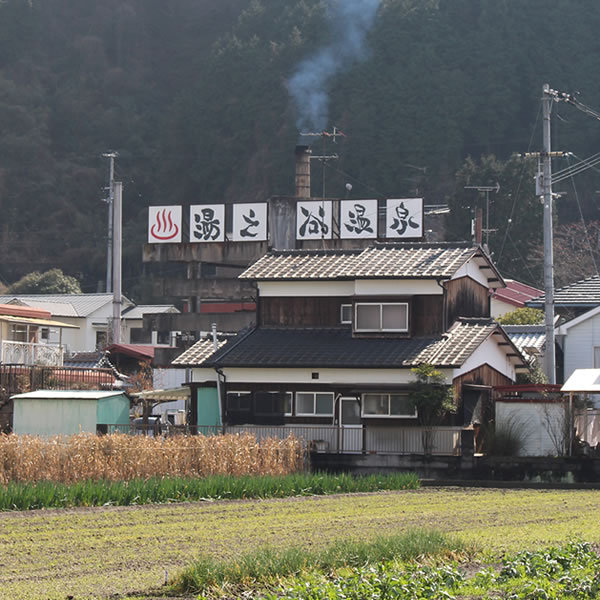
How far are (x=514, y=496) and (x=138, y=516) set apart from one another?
31.3 ft

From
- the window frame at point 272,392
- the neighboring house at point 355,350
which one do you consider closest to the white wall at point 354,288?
the neighboring house at point 355,350

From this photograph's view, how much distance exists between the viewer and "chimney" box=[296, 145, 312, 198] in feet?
206

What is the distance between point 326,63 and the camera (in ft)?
300

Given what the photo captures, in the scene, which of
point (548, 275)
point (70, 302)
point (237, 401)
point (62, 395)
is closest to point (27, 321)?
point (62, 395)

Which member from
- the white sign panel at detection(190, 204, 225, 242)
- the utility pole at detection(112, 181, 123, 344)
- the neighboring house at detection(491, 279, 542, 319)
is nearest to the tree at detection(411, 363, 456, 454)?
the white sign panel at detection(190, 204, 225, 242)

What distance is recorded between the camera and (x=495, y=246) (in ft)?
239

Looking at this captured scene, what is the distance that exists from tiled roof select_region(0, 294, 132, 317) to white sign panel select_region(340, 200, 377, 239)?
19689mm

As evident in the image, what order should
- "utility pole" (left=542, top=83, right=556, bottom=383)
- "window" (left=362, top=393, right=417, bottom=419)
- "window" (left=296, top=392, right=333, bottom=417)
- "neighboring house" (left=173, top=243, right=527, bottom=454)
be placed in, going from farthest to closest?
"utility pole" (left=542, top=83, right=556, bottom=383) → "window" (left=296, top=392, right=333, bottom=417) → "window" (left=362, top=393, right=417, bottom=419) → "neighboring house" (left=173, top=243, right=527, bottom=454)

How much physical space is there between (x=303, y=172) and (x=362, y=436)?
30361mm

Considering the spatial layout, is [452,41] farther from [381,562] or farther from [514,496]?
[381,562]

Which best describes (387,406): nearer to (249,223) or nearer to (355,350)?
(355,350)

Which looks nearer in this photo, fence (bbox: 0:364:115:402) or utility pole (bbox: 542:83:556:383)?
utility pole (bbox: 542:83:556:383)

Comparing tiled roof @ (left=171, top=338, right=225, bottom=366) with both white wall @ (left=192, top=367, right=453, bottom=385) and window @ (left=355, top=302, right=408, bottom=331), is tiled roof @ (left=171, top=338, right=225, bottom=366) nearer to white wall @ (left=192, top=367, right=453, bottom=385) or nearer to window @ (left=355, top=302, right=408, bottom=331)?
white wall @ (left=192, top=367, right=453, bottom=385)

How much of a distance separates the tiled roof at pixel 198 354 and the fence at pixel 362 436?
324cm
